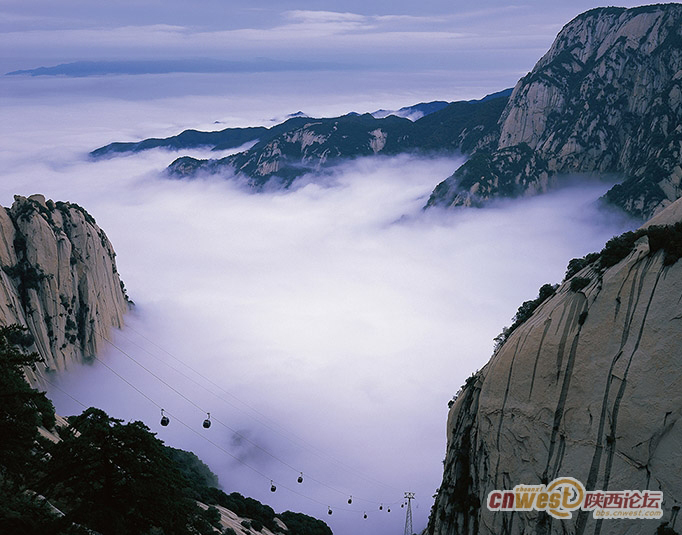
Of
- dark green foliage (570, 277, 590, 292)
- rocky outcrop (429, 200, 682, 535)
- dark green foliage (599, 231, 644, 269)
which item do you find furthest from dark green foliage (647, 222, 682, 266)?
dark green foliage (570, 277, 590, 292)

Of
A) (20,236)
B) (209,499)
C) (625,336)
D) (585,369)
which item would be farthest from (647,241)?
(20,236)

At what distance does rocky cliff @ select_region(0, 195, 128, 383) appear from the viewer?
89.4 metres

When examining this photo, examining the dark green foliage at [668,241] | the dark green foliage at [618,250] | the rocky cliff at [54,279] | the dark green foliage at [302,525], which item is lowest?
the dark green foliage at [302,525]

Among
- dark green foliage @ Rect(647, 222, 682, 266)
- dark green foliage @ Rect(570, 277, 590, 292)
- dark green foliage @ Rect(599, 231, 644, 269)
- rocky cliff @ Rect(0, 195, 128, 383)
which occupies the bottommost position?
rocky cliff @ Rect(0, 195, 128, 383)

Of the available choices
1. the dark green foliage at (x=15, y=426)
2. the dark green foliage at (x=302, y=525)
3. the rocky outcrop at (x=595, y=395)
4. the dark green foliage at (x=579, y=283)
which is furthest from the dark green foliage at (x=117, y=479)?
the dark green foliage at (x=302, y=525)

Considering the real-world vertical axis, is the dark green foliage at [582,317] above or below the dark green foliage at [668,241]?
below

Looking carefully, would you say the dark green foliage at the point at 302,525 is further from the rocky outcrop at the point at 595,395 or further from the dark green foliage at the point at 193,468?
the rocky outcrop at the point at 595,395

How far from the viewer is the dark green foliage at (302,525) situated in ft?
239

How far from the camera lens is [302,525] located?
75.8 m

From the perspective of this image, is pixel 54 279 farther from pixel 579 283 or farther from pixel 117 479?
pixel 579 283

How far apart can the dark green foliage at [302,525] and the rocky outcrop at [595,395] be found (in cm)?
3350

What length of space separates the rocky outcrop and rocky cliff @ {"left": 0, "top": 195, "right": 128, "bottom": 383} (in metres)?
61.5

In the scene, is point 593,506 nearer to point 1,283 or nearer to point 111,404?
point 1,283

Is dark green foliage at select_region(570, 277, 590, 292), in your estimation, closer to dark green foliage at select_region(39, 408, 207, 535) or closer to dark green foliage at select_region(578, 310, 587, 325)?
dark green foliage at select_region(578, 310, 587, 325)
